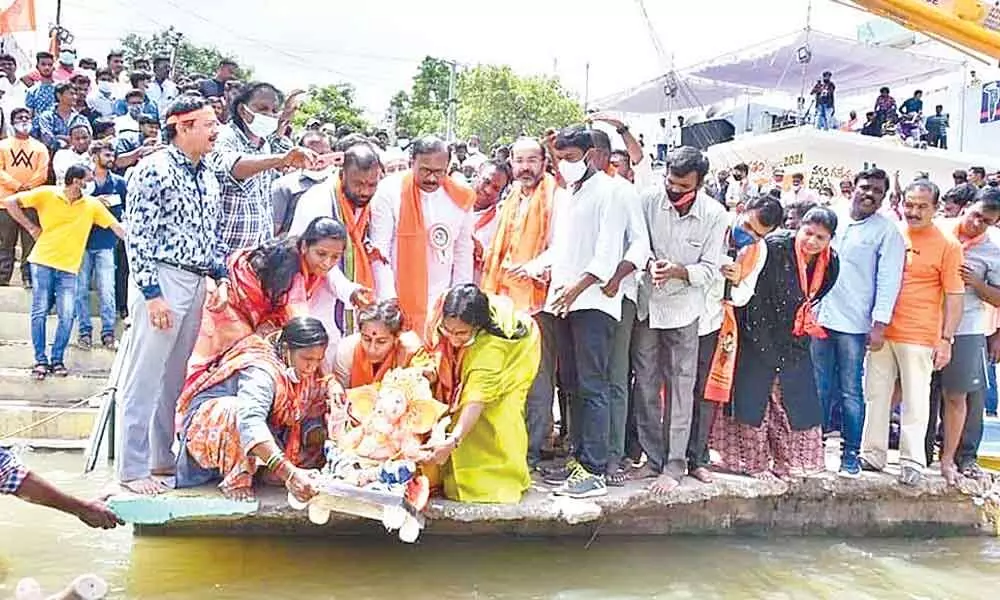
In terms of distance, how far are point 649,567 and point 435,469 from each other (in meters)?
1.34

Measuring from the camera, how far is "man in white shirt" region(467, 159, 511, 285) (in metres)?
5.84

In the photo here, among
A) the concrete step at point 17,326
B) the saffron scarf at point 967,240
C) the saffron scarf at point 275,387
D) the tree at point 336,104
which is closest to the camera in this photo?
the saffron scarf at point 275,387

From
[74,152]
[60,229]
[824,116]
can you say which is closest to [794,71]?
[824,116]

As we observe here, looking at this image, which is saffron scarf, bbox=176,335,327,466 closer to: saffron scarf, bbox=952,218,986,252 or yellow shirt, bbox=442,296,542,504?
yellow shirt, bbox=442,296,542,504

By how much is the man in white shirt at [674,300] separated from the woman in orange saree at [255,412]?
5.88 feet

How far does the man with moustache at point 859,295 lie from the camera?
218 inches

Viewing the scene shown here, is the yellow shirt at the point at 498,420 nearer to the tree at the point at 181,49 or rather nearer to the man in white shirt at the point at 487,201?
the man in white shirt at the point at 487,201

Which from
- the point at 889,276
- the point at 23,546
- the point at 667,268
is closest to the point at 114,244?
the point at 23,546

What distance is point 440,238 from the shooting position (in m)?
5.28

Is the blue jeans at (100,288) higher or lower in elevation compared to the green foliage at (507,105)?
lower

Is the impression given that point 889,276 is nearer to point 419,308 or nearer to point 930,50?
point 419,308

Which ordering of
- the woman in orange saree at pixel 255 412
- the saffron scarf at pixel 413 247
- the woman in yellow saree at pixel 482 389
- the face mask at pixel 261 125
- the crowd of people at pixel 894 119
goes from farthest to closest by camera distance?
the crowd of people at pixel 894 119 < the face mask at pixel 261 125 < the saffron scarf at pixel 413 247 < the woman in yellow saree at pixel 482 389 < the woman in orange saree at pixel 255 412

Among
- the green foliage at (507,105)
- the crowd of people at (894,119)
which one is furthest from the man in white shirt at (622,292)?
the green foliage at (507,105)

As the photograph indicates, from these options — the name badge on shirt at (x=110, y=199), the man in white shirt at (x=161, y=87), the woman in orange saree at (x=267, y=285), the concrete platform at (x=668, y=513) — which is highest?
the man in white shirt at (x=161, y=87)
